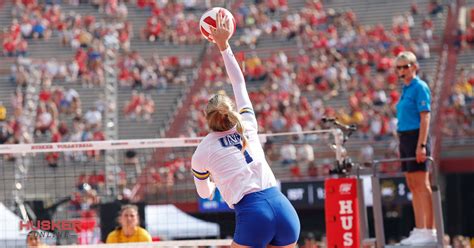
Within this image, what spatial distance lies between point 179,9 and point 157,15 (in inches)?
33.4

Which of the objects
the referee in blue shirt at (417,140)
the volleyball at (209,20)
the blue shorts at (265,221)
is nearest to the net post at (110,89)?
the referee in blue shirt at (417,140)

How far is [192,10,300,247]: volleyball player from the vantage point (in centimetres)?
639

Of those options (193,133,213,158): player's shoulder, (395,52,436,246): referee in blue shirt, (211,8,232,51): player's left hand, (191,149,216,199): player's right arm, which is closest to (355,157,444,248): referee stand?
(395,52,436,246): referee in blue shirt

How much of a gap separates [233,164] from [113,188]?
11.4 metres

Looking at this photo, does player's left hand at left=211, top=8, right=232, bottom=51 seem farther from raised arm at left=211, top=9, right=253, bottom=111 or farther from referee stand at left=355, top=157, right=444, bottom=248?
referee stand at left=355, top=157, right=444, bottom=248

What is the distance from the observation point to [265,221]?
6352mm

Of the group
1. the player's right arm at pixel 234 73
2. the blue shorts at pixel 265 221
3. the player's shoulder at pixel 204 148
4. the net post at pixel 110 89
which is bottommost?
the blue shorts at pixel 265 221

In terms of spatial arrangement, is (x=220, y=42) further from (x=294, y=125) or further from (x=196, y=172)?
(x=294, y=125)

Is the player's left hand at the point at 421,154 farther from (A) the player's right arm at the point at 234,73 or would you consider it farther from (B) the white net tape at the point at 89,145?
(A) the player's right arm at the point at 234,73

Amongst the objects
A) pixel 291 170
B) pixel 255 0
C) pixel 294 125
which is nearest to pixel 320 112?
pixel 294 125

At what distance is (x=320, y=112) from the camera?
87.5ft

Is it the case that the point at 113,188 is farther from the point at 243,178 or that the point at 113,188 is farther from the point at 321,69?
the point at 321,69

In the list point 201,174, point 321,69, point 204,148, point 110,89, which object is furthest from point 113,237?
point 321,69

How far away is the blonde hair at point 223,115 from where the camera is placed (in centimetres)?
649
